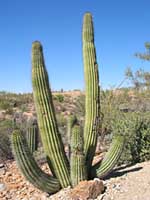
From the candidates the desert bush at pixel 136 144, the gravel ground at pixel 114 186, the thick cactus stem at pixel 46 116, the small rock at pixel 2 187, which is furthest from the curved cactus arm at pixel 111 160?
the small rock at pixel 2 187

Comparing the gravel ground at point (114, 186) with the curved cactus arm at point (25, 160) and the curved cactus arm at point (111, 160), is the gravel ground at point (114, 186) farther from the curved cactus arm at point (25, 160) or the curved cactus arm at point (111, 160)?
the curved cactus arm at point (25, 160)

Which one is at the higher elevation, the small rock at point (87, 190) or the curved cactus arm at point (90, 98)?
the curved cactus arm at point (90, 98)

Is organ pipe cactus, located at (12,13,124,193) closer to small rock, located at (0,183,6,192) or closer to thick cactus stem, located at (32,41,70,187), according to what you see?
thick cactus stem, located at (32,41,70,187)

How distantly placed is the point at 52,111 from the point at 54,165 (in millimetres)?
997

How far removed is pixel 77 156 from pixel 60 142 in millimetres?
508

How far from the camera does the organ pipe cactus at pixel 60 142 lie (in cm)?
600

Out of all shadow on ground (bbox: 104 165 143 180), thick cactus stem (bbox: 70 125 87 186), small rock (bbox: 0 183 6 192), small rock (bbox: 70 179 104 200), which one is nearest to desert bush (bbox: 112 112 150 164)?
shadow on ground (bbox: 104 165 143 180)

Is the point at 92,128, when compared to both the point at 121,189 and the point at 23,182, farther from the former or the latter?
the point at 23,182

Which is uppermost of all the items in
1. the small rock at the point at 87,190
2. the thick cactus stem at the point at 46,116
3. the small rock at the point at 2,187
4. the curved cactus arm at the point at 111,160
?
the thick cactus stem at the point at 46,116

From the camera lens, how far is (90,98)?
6.79 metres

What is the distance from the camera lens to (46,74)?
6277mm

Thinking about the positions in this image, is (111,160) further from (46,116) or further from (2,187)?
(2,187)

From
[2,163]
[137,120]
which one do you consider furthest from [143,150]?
[2,163]

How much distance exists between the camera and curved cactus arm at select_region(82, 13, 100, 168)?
22.2 feet
